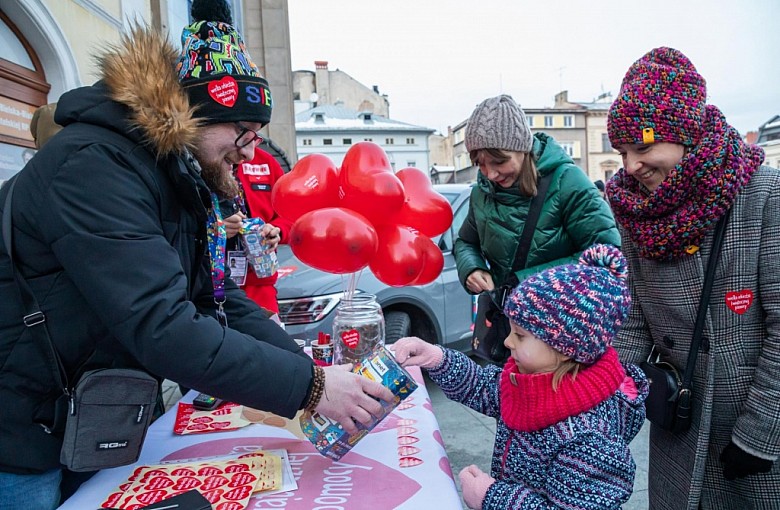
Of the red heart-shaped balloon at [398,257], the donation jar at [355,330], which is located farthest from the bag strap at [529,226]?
the donation jar at [355,330]

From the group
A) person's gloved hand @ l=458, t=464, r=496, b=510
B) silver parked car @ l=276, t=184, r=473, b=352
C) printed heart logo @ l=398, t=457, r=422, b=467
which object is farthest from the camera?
silver parked car @ l=276, t=184, r=473, b=352

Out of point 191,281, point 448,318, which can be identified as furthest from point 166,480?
point 448,318

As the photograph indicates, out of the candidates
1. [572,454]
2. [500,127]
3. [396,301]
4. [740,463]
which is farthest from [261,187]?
[740,463]

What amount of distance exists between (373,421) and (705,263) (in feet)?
3.87

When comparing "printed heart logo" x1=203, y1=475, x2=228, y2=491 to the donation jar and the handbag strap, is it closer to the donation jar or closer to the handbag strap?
the donation jar

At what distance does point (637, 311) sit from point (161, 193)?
66.8 inches

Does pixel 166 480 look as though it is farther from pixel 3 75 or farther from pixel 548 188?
pixel 3 75

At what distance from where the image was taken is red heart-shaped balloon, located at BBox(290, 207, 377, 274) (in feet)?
6.10

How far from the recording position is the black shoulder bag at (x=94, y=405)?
1184 mm

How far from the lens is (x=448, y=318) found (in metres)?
4.64

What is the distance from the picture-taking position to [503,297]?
2473mm

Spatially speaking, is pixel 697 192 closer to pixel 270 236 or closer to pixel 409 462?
pixel 409 462

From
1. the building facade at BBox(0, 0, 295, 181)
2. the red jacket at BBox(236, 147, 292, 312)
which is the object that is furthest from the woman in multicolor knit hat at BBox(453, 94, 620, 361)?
the building facade at BBox(0, 0, 295, 181)

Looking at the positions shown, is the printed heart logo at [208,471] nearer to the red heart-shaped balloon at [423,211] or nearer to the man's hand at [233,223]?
the red heart-shaped balloon at [423,211]
